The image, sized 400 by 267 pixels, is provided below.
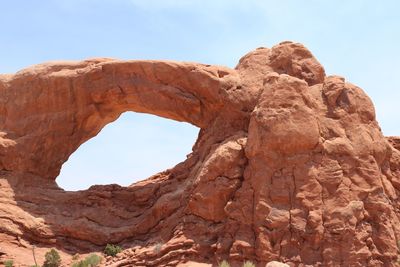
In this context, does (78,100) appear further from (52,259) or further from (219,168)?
(219,168)

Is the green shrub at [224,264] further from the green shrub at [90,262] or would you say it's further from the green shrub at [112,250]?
the green shrub at [90,262]

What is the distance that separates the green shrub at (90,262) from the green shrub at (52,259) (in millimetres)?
592

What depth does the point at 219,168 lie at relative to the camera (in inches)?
691

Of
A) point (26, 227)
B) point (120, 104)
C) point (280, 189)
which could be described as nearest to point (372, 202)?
point (280, 189)

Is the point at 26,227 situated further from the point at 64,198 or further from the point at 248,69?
the point at 248,69

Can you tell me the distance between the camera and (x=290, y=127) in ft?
55.6

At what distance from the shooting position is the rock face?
16.4 meters

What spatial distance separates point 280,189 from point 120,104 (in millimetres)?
6636

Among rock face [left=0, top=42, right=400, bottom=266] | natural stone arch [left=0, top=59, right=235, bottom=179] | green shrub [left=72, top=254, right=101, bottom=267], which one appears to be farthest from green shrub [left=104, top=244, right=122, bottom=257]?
natural stone arch [left=0, top=59, right=235, bottom=179]

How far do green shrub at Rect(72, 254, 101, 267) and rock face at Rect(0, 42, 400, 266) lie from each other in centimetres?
72

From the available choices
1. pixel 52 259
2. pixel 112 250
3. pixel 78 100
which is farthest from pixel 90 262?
pixel 78 100

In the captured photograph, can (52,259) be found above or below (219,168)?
below

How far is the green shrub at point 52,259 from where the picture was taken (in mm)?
17969

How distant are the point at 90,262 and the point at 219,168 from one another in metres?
4.71
